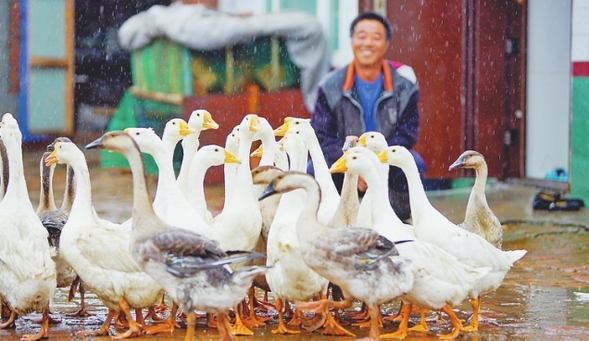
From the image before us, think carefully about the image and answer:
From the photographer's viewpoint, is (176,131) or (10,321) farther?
(176,131)

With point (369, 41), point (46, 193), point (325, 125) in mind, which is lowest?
point (46, 193)

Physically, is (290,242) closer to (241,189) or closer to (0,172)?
(241,189)

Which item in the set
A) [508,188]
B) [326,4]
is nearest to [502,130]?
[508,188]

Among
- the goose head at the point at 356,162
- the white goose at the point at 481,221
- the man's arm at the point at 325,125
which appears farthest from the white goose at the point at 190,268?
the man's arm at the point at 325,125

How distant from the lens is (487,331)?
7.15 meters

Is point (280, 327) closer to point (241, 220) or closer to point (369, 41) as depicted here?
point (241, 220)

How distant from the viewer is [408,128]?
421 inches

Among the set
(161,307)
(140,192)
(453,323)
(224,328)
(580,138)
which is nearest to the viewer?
(224,328)

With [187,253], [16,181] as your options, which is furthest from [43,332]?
[187,253]

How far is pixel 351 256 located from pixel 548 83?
8461mm

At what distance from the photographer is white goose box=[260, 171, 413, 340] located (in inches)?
260

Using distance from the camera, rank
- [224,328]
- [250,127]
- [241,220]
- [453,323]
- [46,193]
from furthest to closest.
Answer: [46,193] → [250,127] → [241,220] → [453,323] → [224,328]

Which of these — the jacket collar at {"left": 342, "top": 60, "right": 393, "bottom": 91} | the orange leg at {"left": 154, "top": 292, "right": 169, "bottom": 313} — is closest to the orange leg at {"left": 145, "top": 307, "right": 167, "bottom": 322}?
the orange leg at {"left": 154, "top": 292, "right": 169, "bottom": 313}

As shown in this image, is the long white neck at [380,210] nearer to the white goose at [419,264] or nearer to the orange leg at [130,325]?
the white goose at [419,264]
